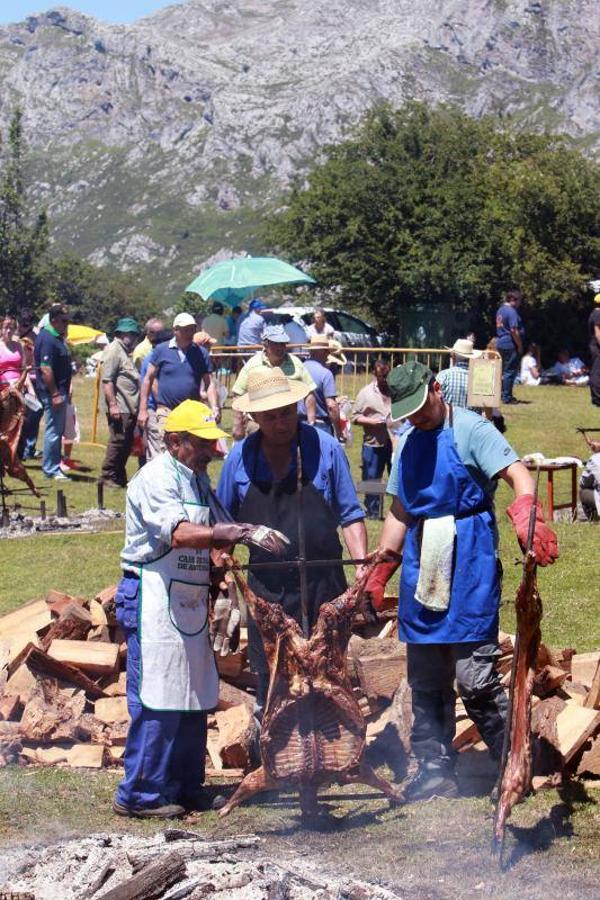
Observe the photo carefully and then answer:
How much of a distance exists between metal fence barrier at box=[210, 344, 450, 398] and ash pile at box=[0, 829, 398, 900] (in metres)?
13.6

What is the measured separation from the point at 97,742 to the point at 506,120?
169 feet

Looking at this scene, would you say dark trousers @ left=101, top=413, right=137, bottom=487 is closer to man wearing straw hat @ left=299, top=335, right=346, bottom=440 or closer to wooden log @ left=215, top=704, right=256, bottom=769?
man wearing straw hat @ left=299, top=335, right=346, bottom=440

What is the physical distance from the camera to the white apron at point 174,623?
631cm

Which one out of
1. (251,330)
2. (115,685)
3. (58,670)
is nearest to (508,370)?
(251,330)

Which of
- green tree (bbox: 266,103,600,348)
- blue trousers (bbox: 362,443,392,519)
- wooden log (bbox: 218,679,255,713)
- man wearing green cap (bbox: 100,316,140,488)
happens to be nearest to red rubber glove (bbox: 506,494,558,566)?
wooden log (bbox: 218,679,255,713)

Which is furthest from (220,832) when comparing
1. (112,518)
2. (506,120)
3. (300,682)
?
(506,120)

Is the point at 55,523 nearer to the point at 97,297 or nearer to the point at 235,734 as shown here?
the point at 235,734

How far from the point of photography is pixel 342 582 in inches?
256

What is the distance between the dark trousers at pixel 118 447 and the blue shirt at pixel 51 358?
2.67ft

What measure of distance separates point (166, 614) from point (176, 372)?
6.96 m

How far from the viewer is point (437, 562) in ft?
20.4

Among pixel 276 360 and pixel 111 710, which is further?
pixel 276 360

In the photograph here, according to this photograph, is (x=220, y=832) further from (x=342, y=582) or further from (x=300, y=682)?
(x=342, y=582)

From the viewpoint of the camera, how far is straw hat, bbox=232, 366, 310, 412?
6348mm
